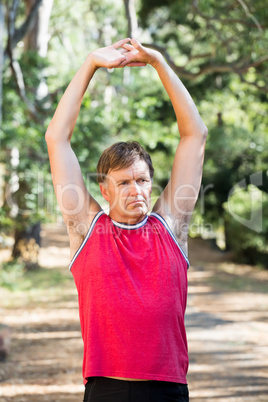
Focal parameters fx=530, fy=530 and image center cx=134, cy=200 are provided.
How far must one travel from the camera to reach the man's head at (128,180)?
1949mm

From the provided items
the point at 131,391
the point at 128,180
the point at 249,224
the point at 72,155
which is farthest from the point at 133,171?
the point at 249,224

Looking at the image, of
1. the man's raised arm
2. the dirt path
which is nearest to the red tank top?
the man's raised arm

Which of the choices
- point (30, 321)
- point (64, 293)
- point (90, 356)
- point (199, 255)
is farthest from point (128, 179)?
point (199, 255)

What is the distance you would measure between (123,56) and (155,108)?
9270 mm

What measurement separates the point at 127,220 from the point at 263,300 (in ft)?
31.2

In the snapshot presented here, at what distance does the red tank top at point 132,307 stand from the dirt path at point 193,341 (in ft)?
11.4

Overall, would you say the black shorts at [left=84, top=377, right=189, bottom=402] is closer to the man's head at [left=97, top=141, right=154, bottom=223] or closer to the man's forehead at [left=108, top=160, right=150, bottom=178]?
the man's head at [left=97, top=141, right=154, bottom=223]

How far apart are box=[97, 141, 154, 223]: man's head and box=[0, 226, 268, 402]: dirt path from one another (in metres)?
3.57

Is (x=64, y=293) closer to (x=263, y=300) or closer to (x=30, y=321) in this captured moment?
(x=30, y=321)

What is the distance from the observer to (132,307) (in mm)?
1792

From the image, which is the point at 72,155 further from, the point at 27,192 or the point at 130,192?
the point at 27,192

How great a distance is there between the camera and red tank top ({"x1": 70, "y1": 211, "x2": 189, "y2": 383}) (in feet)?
5.84

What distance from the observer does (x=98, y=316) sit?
1816mm

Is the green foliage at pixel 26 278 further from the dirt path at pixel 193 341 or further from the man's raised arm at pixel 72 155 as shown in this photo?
the man's raised arm at pixel 72 155
